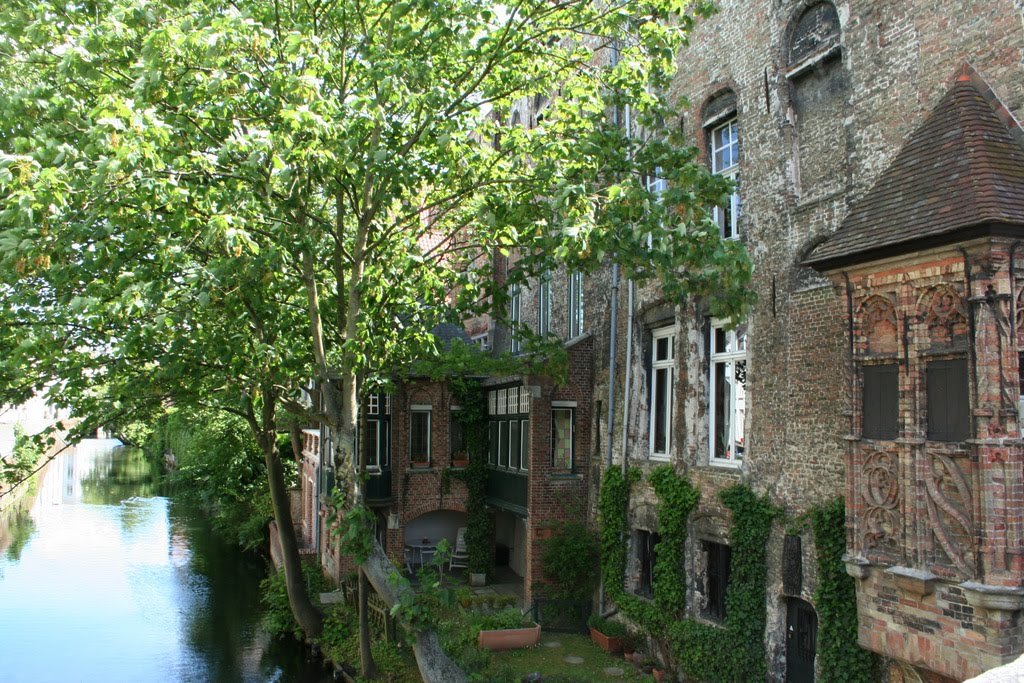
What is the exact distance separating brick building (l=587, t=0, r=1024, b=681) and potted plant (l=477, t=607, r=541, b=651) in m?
3.05

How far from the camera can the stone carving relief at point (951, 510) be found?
306 inches

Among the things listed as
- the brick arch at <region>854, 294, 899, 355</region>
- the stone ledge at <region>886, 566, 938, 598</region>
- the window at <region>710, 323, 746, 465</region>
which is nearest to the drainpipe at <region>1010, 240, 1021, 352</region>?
the brick arch at <region>854, 294, 899, 355</region>

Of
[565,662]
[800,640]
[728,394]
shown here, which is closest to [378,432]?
[565,662]

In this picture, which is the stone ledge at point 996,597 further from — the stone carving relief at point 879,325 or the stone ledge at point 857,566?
the stone carving relief at point 879,325

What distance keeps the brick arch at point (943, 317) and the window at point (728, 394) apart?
4240 millimetres

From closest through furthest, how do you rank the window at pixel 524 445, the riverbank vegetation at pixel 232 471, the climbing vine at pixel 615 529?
1. the climbing vine at pixel 615 529
2. the window at pixel 524 445
3. the riverbank vegetation at pixel 232 471

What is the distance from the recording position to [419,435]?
2105 centimetres

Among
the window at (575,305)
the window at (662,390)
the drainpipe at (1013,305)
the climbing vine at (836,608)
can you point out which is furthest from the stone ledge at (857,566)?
the window at (575,305)

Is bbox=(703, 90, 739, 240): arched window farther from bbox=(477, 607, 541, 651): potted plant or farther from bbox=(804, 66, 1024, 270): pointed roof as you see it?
bbox=(477, 607, 541, 651): potted plant

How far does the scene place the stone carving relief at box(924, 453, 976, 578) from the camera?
7.78 meters

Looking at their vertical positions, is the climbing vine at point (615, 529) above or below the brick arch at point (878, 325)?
below

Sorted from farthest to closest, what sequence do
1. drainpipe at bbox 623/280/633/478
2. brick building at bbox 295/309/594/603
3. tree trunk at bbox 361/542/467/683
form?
brick building at bbox 295/309/594/603
drainpipe at bbox 623/280/633/478
tree trunk at bbox 361/542/467/683

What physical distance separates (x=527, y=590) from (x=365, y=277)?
743 cm

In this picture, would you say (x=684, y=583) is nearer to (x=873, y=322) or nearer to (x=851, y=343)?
(x=851, y=343)
